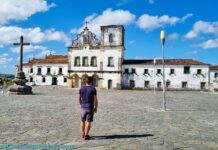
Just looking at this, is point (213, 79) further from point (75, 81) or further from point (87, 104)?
point (87, 104)

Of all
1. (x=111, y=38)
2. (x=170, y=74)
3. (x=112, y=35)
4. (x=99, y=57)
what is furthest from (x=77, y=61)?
(x=170, y=74)

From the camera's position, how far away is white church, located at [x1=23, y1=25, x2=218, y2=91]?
45625 mm

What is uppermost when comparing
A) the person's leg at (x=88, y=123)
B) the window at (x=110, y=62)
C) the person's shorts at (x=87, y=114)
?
the window at (x=110, y=62)

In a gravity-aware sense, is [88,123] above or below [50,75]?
below

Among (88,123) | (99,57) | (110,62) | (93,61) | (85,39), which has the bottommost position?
(88,123)

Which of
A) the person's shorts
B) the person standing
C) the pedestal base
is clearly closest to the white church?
the pedestal base

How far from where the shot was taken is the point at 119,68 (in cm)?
4625

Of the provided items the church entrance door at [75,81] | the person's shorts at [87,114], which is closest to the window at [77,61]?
the church entrance door at [75,81]

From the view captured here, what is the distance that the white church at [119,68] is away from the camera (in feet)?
150

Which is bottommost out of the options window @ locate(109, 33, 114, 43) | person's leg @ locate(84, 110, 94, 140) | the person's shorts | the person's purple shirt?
person's leg @ locate(84, 110, 94, 140)

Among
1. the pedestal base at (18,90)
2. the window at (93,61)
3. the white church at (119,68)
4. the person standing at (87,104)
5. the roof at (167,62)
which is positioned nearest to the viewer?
the person standing at (87,104)

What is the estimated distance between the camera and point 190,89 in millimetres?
45188

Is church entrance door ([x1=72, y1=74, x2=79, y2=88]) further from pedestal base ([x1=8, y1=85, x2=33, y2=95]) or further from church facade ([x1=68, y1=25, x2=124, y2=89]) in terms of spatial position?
pedestal base ([x1=8, y1=85, x2=33, y2=95])

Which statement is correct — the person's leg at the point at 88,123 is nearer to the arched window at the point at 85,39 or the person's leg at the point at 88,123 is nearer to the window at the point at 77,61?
the window at the point at 77,61
